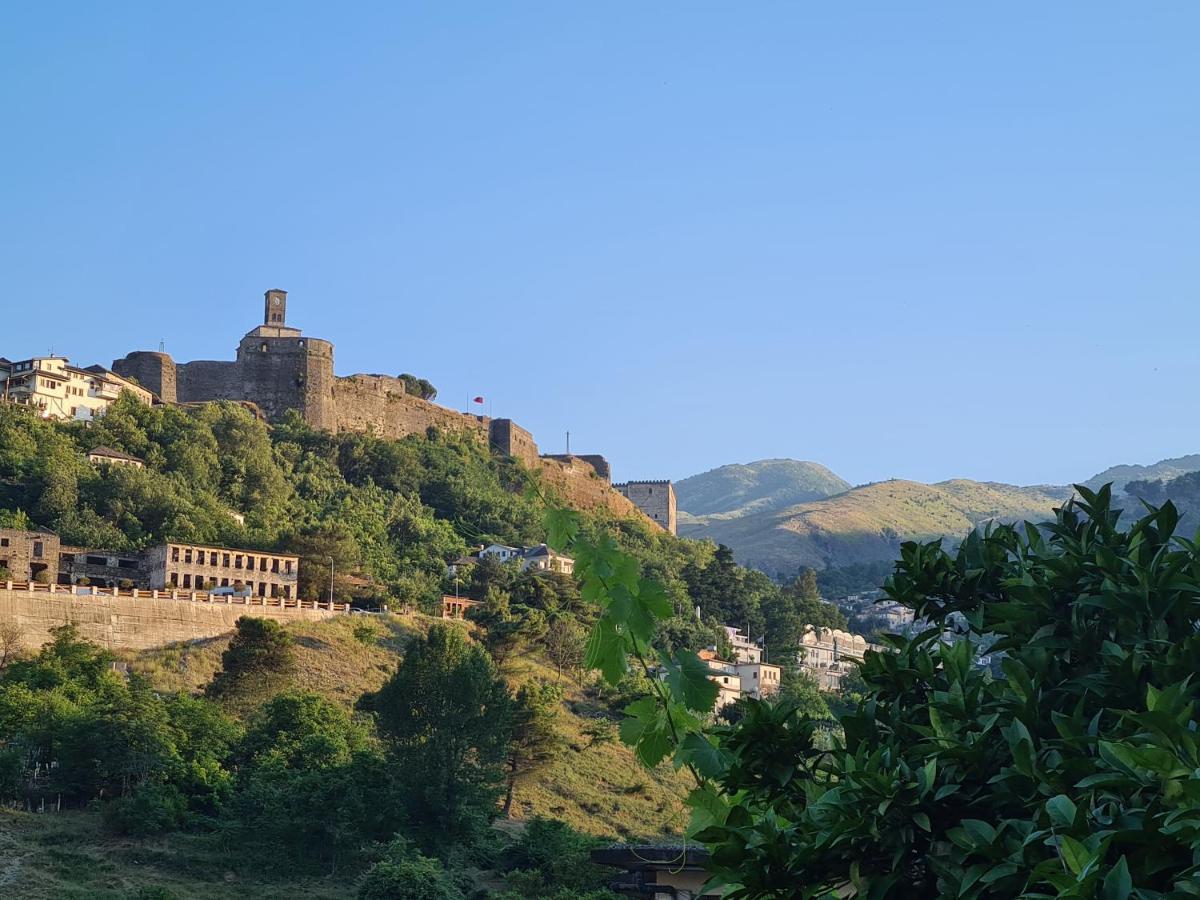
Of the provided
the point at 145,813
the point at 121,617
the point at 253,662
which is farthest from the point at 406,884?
the point at 121,617

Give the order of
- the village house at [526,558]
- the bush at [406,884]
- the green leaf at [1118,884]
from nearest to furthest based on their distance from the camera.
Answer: the green leaf at [1118,884]
the bush at [406,884]
the village house at [526,558]

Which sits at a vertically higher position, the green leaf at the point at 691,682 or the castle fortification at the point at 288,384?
the castle fortification at the point at 288,384

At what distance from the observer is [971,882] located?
5.01m

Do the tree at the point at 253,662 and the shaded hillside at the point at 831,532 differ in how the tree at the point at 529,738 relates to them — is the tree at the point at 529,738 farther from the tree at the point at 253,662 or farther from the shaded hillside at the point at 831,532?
the shaded hillside at the point at 831,532

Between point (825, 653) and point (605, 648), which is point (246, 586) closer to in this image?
point (825, 653)

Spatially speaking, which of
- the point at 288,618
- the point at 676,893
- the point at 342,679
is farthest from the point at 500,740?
the point at 676,893

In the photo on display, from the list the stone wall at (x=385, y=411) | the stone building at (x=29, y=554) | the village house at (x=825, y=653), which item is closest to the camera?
the stone building at (x=29, y=554)

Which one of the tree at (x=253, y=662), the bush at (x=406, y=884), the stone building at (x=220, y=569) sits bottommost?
the bush at (x=406, y=884)

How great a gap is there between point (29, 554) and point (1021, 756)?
155 ft

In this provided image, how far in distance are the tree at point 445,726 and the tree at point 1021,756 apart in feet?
104

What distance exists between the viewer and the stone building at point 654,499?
94500mm

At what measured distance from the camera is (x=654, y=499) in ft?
313

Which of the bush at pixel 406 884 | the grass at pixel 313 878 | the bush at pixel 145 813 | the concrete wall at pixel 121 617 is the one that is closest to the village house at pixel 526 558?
the grass at pixel 313 878

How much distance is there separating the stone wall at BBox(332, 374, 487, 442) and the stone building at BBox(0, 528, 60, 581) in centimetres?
2542
